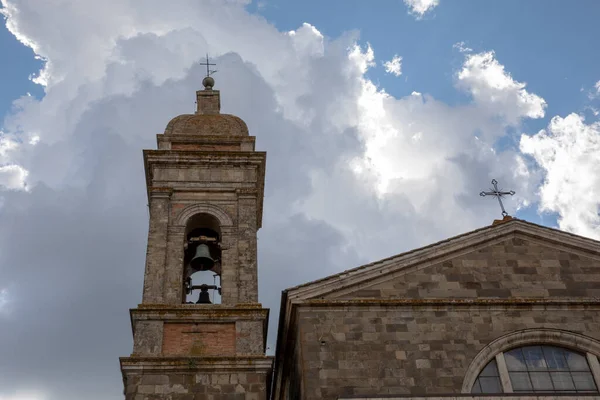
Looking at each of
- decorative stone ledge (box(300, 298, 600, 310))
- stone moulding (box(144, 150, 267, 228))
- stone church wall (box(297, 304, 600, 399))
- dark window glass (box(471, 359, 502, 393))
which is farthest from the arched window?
stone moulding (box(144, 150, 267, 228))

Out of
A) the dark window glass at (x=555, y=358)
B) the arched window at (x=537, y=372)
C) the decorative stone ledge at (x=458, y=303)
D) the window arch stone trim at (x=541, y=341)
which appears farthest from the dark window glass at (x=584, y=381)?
the decorative stone ledge at (x=458, y=303)

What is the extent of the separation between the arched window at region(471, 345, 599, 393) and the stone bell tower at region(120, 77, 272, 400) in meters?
4.06

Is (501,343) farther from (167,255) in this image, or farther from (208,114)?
(208,114)

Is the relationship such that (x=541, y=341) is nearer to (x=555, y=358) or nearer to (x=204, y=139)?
(x=555, y=358)

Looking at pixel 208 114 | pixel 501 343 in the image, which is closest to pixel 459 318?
pixel 501 343

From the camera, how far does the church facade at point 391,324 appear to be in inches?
526

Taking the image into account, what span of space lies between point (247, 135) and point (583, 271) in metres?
8.62

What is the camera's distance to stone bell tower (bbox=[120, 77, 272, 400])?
1407 centimetres

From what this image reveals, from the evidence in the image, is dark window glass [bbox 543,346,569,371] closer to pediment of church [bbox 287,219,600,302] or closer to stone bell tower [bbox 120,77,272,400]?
pediment of church [bbox 287,219,600,302]

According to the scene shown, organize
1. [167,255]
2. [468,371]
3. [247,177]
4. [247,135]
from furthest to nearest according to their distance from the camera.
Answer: [247,135] → [247,177] → [167,255] → [468,371]

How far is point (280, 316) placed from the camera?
608 inches

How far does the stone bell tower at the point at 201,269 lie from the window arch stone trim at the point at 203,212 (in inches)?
0.9

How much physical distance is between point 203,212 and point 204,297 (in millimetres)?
1994

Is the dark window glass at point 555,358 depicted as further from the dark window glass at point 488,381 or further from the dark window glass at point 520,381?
the dark window glass at point 488,381
